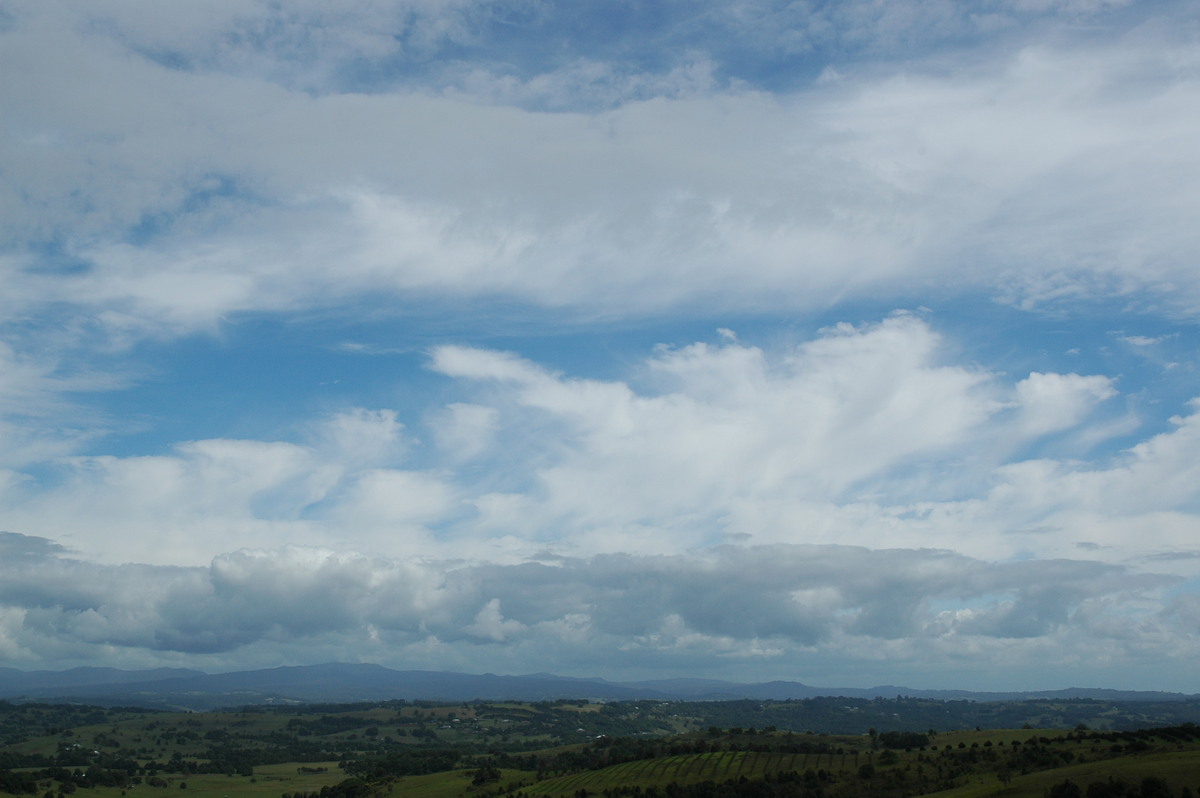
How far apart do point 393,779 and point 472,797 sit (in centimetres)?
5093

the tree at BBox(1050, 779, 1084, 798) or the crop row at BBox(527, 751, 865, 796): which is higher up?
the tree at BBox(1050, 779, 1084, 798)

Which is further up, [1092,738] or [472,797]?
[1092,738]

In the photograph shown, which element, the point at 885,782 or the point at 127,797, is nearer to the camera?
the point at 885,782

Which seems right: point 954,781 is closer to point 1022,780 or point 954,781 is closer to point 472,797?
point 1022,780

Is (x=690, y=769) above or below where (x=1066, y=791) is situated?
below

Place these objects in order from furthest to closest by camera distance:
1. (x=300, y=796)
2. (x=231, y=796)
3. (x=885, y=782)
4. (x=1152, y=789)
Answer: (x=231, y=796)
(x=300, y=796)
(x=885, y=782)
(x=1152, y=789)

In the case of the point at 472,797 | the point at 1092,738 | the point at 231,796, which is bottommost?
the point at 231,796

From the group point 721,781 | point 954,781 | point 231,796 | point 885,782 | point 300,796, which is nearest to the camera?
point 954,781

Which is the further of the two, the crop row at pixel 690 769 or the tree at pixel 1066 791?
the crop row at pixel 690 769

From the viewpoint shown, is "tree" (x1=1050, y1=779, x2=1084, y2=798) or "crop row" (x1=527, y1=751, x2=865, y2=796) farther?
"crop row" (x1=527, y1=751, x2=865, y2=796)

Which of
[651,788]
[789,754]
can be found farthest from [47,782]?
[789,754]

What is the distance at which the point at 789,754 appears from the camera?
144m

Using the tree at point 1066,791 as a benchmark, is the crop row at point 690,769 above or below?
below

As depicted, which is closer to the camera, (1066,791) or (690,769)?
(1066,791)
